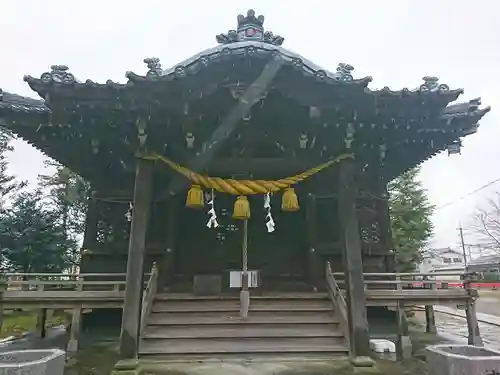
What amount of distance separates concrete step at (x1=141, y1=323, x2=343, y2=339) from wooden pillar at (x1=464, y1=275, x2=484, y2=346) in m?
3.43

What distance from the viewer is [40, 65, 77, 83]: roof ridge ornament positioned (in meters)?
6.54

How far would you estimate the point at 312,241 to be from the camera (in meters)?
10.1

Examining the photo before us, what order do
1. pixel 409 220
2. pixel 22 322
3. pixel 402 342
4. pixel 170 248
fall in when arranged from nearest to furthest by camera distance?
1. pixel 402 342
2. pixel 170 248
3. pixel 22 322
4. pixel 409 220

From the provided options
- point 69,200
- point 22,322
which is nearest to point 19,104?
point 22,322

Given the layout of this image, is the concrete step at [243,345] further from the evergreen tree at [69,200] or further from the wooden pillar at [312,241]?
the evergreen tree at [69,200]

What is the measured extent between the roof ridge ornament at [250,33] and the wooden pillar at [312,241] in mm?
5764

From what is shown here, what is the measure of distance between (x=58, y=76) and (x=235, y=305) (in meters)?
5.79

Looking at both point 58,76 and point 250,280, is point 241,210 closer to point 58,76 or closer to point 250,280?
point 250,280

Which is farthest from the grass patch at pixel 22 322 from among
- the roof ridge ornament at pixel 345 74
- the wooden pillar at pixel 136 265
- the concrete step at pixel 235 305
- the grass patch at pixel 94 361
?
the roof ridge ornament at pixel 345 74

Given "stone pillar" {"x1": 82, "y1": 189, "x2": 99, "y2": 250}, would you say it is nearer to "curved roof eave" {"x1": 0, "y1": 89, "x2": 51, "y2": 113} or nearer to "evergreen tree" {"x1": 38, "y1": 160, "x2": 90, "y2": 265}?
"curved roof eave" {"x1": 0, "y1": 89, "x2": 51, "y2": 113}

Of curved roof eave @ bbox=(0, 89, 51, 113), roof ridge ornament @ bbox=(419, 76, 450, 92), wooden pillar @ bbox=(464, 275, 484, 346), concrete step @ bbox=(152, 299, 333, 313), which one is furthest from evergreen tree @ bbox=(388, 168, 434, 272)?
curved roof eave @ bbox=(0, 89, 51, 113)

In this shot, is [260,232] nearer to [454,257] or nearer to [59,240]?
[59,240]

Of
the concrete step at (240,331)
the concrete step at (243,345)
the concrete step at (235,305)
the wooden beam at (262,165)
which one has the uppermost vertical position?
the wooden beam at (262,165)

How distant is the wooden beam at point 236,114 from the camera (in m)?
6.75
